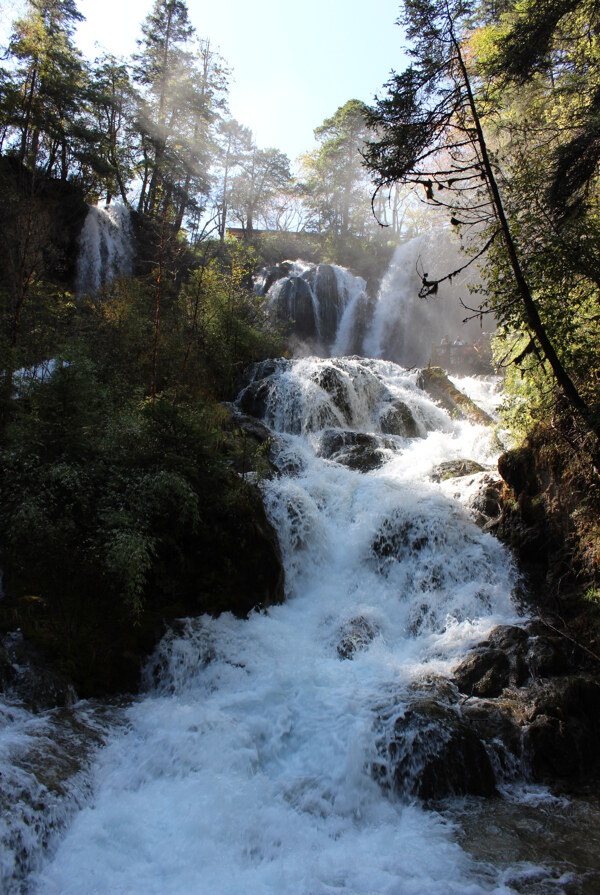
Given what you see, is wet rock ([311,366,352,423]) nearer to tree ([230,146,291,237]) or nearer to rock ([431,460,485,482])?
rock ([431,460,485,482])

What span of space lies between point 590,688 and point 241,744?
428cm

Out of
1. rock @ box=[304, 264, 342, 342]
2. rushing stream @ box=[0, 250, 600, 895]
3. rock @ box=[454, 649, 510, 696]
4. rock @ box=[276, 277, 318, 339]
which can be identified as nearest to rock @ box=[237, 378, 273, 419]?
rushing stream @ box=[0, 250, 600, 895]

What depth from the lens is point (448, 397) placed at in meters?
17.8

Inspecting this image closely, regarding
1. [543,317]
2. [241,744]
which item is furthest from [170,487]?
[543,317]

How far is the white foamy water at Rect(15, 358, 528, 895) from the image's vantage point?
4.23 metres

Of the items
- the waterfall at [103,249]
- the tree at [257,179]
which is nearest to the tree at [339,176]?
the tree at [257,179]

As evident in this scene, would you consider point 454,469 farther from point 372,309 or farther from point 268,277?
point 268,277

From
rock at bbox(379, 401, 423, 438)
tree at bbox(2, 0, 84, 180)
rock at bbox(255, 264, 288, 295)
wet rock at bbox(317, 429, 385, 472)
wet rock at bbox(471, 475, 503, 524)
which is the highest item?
tree at bbox(2, 0, 84, 180)

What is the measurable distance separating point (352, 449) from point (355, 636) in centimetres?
615

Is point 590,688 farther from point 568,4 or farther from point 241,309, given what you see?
point 241,309

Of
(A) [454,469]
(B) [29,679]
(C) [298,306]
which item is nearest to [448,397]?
(A) [454,469]

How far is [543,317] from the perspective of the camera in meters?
7.35

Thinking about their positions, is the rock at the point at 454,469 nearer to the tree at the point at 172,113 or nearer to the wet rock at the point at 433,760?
the wet rock at the point at 433,760

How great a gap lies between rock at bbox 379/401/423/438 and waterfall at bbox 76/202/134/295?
14209mm
